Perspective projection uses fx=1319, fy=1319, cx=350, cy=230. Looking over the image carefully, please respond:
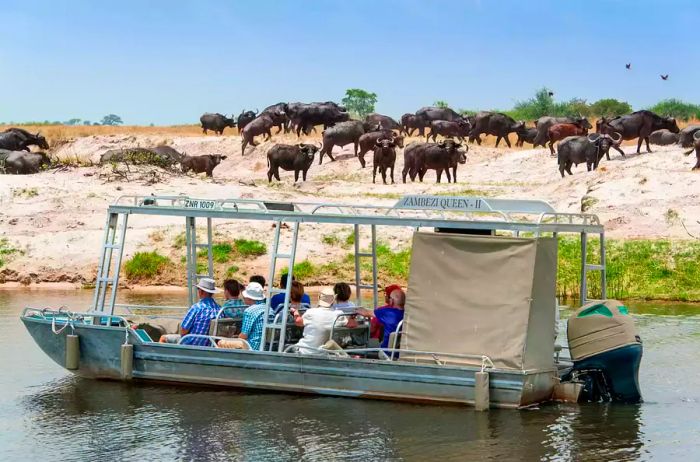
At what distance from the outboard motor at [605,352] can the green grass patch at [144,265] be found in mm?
14842

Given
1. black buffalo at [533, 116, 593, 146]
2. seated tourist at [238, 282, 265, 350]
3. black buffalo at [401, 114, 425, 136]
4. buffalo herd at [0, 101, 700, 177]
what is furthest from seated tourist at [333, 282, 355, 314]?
Result: black buffalo at [401, 114, 425, 136]

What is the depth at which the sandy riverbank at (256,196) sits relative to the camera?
2967 cm

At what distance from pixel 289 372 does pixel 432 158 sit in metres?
27.0

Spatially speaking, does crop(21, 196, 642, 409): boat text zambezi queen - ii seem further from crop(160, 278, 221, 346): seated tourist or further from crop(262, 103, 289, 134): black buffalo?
crop(262, 103, 289, 134): black buffalo

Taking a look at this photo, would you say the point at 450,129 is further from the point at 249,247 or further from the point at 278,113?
the point at 249,247

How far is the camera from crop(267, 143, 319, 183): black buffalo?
44250mm

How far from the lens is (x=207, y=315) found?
16.6 meters

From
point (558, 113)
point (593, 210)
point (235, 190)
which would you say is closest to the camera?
point (593, 210)

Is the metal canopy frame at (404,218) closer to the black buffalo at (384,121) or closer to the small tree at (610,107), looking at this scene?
the black buffalo at (384,121)

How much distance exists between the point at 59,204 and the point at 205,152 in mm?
22498

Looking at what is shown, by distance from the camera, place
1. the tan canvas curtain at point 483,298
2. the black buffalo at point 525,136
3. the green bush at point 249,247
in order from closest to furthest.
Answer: the tan canvas curtain at point 483,298 → the green bush at point 249,247 → the black buffalo at point 525,136

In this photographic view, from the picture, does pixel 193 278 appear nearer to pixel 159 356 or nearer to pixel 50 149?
pixel 159 356

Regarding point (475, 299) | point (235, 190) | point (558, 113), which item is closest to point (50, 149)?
point (235, 190)

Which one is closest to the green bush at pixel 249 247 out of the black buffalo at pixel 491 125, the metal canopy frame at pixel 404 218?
the metal canopy frame at pixel 404 218
